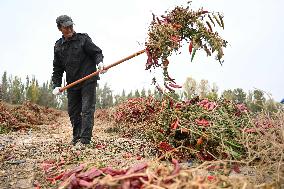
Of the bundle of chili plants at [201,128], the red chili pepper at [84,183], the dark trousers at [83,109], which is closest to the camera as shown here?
the red chili pepper at [84,183]

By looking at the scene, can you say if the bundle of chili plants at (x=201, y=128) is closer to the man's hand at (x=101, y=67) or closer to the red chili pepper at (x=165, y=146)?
the red chili pepper at (x=165, y=146)

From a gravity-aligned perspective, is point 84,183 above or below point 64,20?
below

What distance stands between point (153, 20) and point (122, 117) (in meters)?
5.45

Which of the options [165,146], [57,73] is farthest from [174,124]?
[57,73]

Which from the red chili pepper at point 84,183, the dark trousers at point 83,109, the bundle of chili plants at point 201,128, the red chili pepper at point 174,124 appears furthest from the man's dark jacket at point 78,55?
the red chili pepper at point 84,183

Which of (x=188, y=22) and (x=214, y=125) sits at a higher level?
(x=188, y=22)

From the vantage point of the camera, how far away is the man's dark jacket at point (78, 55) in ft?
22.3

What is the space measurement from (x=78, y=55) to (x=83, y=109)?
97cm

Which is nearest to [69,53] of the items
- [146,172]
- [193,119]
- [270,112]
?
[193,119]

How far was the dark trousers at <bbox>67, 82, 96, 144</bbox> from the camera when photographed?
21.5ft

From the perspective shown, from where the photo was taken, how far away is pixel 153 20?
5.96 metres

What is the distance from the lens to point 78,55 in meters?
6.80

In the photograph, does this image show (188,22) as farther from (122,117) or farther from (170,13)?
(122,117)

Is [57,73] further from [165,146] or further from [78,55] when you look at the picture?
[165,146]
